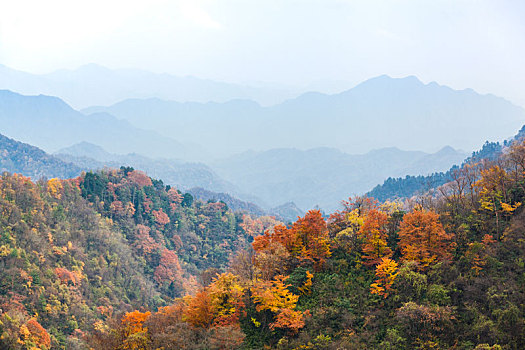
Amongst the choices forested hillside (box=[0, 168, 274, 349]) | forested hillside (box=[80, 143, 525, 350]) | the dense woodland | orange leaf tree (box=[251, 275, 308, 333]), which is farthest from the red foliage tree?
orange leaf tree (box=[251, 275, 308, 333])

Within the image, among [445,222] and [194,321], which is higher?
[445,222]

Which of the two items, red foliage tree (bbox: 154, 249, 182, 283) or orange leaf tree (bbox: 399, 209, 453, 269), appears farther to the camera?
red foliage tree (bbox: 154, 249, 182, 283)

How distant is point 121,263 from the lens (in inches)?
3804

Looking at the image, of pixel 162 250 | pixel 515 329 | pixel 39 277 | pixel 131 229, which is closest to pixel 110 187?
pixel 131 229

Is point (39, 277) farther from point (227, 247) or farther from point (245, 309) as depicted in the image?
point (227, 247)

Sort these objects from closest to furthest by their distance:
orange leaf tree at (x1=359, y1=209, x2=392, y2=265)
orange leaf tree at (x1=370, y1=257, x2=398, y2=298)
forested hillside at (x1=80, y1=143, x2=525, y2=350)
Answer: forested hillside at (x1=80, y1=143, x2=525, y2=350)
orange leaf tree at (x1=370, y1=257, x2=398, y2=298)
orange leaf tree at (x1=359, y1=209, x2=392, y2=265)

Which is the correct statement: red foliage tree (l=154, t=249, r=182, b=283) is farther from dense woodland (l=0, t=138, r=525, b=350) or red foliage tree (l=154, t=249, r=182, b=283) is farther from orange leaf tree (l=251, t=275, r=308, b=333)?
orange leaf tree (l=251, t=275, r=308, b=333)

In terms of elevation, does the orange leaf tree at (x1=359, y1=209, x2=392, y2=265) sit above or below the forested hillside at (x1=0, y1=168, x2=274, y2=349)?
above

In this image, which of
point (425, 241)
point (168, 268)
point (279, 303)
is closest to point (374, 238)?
point (425, 241)

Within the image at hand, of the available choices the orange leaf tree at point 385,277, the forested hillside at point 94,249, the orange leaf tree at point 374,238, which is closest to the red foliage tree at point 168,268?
the forested hillside at point 94,249

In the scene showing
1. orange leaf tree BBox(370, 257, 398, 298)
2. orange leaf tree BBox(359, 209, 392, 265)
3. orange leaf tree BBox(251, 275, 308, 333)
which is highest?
orange leaf tree BBox(359, 209, 392, 265)

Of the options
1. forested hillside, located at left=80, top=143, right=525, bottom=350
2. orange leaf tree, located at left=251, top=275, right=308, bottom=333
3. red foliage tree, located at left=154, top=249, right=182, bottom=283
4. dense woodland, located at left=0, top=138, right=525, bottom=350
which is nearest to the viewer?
forested hillside, located at left=80, top=143, right=525, bottom=350

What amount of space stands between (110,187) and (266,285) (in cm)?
8046

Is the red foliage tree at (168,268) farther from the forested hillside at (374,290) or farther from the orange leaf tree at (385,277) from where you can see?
the orange leaf tree at (385,277)
